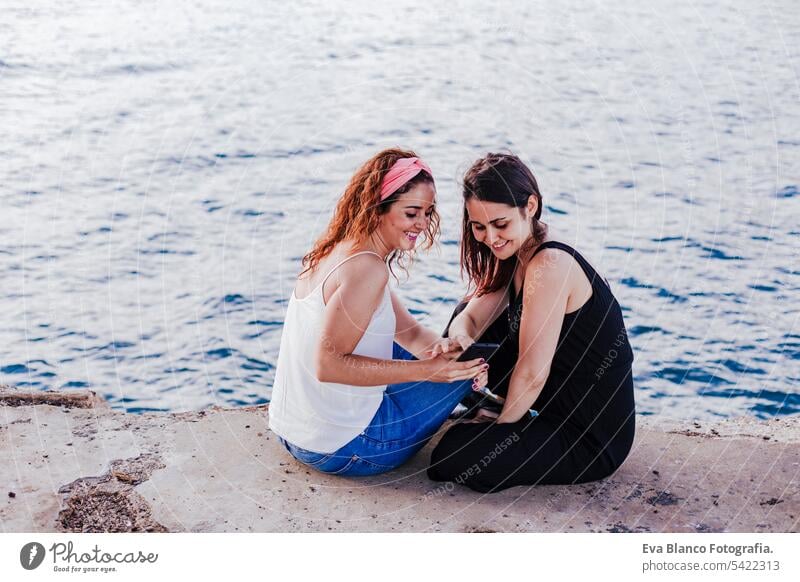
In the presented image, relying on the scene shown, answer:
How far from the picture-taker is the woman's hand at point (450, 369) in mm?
3879

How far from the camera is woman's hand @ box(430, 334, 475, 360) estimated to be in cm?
398

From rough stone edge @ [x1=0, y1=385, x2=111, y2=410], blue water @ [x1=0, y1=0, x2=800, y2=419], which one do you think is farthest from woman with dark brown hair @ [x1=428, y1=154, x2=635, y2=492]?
blue water @ [x1=0, y1=0, x2=800, y2=419]

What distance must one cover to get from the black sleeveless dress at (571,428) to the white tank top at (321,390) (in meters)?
0.38

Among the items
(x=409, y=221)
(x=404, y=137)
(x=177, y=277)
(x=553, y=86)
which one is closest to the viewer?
(x=409, y=221)

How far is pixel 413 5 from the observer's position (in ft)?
50.6

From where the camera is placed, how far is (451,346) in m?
4.02

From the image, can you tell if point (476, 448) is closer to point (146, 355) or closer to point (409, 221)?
point (409, 221)

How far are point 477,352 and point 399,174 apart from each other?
808mm

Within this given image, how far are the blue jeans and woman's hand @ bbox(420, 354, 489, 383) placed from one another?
9 cm

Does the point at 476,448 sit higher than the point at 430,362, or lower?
lower

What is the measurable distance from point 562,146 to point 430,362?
23.7ft

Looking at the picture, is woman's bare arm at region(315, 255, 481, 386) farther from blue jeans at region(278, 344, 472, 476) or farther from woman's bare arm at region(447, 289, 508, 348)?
woman's bare arm at region(447, 289, 508, 348)

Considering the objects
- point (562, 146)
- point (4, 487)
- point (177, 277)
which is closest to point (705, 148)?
point (562, 146)
